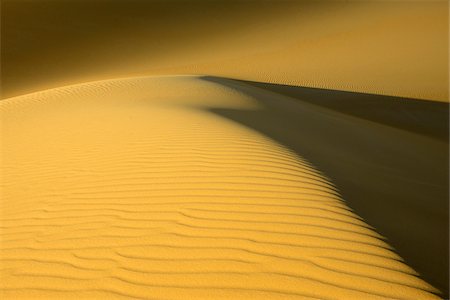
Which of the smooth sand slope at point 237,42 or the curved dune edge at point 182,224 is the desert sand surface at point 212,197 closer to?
the curved dune edge at point 182,224

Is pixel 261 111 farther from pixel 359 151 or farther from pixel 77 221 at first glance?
pixel 77 221

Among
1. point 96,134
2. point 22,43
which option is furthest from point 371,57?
point 22,43

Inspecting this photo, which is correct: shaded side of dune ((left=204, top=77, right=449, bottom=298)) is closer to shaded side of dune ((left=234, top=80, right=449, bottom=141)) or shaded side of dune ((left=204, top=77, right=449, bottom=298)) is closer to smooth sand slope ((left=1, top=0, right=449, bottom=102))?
shaded side of dune ((left=234, top=80, right=449, bottom=141))

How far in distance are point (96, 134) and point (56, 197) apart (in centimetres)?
193

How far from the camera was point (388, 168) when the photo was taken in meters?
5.85

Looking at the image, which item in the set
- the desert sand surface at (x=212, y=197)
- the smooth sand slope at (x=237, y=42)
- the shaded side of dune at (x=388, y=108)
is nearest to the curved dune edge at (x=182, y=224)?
the desert sand surface at (x=212, y=197)

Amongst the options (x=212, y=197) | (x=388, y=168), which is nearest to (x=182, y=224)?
(x=212, y=197)

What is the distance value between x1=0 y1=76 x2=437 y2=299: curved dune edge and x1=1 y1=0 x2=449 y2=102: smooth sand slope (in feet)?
37.8

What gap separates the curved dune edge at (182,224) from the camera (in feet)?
9.01

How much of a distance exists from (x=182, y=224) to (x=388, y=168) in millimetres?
3492

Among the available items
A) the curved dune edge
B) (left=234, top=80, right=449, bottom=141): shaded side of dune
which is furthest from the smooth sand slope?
the curved dune edge

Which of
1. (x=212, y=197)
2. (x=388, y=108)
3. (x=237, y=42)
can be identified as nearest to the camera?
(x=212, y=197)

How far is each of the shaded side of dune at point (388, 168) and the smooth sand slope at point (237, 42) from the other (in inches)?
270

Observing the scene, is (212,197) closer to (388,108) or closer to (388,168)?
(388,168)
